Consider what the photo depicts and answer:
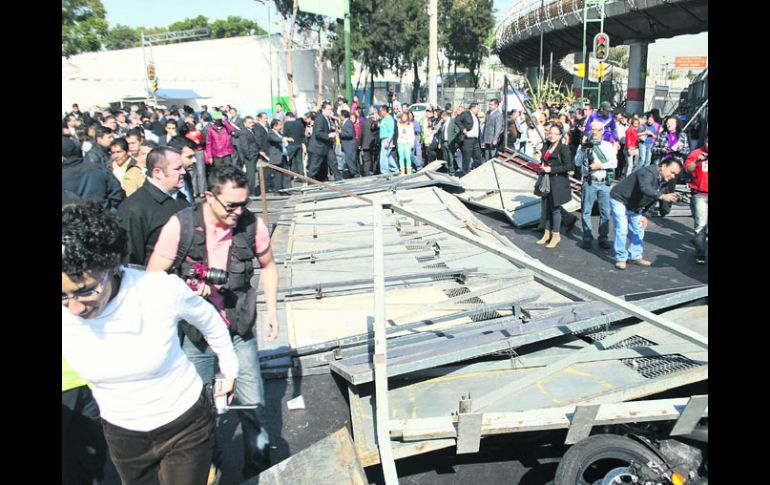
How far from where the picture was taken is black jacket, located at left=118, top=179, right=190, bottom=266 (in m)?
3.84

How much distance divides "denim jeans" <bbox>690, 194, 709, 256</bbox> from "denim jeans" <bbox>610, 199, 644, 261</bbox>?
29.1 inches

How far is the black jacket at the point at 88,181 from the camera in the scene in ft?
16.7

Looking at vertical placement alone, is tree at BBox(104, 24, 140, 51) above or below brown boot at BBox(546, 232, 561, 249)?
above

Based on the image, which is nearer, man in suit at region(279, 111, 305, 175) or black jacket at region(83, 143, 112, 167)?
black jacket at region(83, 143, 112, 167)

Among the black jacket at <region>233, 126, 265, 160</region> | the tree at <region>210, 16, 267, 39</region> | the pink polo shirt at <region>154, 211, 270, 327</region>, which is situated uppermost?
the tree at <region>210, 16, 267, 39</region>

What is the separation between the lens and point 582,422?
10.2 feet

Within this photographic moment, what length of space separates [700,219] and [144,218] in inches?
266

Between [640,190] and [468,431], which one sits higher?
[640,190]

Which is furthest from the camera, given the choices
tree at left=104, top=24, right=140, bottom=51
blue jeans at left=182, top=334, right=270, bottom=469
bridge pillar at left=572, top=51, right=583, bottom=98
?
tree at left=104, top=24, right=140, bottom=51

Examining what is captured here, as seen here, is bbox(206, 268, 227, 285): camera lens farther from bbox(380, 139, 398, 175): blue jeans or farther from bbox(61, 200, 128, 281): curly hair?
bbox(380, 139, 398, 175): blue jeans

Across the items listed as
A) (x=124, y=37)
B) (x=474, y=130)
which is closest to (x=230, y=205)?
(x=474, y=130)

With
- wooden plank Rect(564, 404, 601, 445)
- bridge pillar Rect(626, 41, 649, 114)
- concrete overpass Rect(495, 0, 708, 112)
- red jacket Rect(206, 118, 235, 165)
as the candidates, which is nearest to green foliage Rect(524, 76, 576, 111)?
concrete overpass Rect(495, 0, 708, 112)

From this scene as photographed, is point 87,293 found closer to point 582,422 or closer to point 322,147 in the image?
point 582,422

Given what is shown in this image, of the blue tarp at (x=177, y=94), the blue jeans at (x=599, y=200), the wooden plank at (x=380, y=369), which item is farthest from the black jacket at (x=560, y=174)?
the blue tarp at (x=177, y=94)
